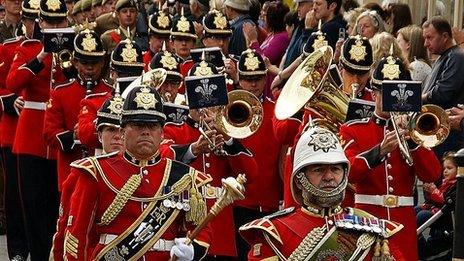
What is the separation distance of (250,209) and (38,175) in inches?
92.4

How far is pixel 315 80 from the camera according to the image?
12.2 metres

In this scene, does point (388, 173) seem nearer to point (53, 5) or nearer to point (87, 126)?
point (87, 126)

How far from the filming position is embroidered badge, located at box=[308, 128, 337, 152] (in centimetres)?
868

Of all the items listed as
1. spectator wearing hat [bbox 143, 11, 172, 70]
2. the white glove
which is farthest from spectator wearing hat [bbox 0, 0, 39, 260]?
the white glove

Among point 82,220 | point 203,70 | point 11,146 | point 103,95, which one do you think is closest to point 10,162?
point 11,146

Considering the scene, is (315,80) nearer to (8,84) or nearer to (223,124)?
(223,124)

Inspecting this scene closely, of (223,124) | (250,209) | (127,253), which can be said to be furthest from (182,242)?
(250,209)

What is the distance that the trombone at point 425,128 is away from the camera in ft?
37.6

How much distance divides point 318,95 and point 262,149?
1393mm

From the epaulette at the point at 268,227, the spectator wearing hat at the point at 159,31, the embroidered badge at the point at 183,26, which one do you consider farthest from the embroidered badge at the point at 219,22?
the epaulette at the point at 268,227

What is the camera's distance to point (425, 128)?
11766 mm

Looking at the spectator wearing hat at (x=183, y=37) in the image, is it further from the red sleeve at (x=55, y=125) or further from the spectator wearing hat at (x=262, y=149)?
the spectator wearing hat at (x=262, y=149)

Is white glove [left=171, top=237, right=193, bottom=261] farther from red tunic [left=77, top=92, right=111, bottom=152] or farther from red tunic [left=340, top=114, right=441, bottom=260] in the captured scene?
red tunic [left=77, top=92, right=111, bottom=152]

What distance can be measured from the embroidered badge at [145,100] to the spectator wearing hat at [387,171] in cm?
234
